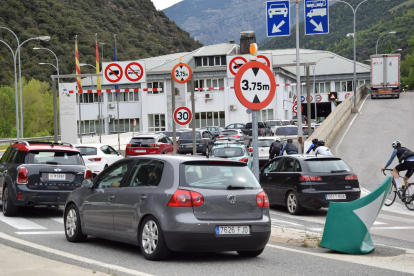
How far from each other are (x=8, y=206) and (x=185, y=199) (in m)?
7.43

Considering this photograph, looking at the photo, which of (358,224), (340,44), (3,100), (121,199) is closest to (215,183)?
(121,199)

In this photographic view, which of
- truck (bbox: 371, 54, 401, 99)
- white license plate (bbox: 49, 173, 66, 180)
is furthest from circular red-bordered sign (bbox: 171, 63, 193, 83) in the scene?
truck (bbox: 371, 54, 401, 99)

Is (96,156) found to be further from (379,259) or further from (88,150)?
(379,259)

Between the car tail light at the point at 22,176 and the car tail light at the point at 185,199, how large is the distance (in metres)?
6.81

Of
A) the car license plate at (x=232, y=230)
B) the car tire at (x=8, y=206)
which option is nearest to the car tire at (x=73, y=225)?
the car license plate at (x=232, y=230)

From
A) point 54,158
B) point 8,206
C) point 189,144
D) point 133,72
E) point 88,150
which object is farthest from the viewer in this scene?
point 189,144

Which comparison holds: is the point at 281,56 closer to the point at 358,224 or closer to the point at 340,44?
the point at 340,44

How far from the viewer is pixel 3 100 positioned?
8856 cm

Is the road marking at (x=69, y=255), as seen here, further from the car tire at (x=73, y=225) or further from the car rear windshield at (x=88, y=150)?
the car rear windshield at (x=88, y=150)

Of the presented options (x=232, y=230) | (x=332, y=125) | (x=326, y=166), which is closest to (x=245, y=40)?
(x=332, y=125)

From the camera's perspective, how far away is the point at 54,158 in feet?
49.0

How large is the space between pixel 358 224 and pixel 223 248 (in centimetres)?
212

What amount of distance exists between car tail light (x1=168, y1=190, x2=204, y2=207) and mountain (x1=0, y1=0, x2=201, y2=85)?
298 ft

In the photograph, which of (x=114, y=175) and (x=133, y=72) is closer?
(x=114, y=175)
